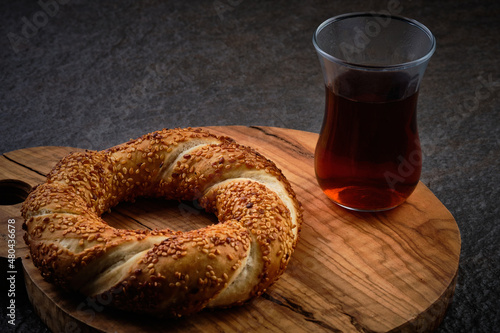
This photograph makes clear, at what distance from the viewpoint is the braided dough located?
2414mm

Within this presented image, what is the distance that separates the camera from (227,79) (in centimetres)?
490

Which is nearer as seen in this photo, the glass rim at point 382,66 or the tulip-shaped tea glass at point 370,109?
the glass rim at point 382,66

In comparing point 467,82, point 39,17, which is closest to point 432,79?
point 467,82

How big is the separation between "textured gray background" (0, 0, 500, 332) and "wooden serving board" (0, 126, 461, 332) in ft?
2.47

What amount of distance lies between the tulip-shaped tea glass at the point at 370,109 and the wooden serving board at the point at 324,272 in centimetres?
15

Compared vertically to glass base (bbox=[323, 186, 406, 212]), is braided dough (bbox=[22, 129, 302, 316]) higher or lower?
higher

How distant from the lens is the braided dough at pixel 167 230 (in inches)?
95.0

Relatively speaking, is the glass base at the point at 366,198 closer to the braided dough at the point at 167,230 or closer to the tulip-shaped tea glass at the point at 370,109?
the tulip-shaped tea glass at the point at 370,109

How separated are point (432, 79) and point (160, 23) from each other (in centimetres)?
213

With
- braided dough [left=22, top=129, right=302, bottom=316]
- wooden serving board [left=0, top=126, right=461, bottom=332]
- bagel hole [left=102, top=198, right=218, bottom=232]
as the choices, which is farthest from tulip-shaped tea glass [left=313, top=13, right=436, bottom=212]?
bagel hole [left=102, top=198, right=218, bottom=232]

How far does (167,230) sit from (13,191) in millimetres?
1006

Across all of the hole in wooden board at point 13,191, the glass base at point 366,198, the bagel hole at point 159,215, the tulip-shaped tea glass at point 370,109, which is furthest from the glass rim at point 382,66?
the hole in wooden board at point 13,191

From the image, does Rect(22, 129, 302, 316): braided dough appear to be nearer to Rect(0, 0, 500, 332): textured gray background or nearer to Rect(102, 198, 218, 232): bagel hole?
Rect(102, 198, 218, 232): bagel hole

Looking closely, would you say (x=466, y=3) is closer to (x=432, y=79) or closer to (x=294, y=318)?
(x=432, y=79)
